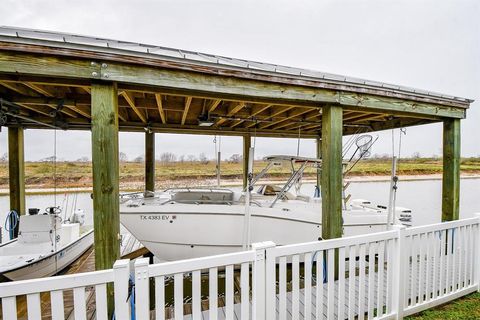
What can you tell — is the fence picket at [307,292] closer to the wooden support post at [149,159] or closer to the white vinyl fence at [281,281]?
the white vinyl fence at [281,281]

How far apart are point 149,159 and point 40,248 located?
8.21ft

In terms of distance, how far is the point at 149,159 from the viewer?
544 centimetres

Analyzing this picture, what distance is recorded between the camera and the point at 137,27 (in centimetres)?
1145

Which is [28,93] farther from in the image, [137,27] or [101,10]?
[137,27]

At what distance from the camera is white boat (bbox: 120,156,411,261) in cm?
385

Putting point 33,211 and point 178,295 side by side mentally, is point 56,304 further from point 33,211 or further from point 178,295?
point 33,211

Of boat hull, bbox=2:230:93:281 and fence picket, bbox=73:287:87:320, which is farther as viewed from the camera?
boat hull, bbox=2:230:93:281

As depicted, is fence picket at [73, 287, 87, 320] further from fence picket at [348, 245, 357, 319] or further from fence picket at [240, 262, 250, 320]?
fence picket at [348, 245, 357, 319]

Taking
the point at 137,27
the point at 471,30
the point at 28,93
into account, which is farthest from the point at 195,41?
the point at 471,30

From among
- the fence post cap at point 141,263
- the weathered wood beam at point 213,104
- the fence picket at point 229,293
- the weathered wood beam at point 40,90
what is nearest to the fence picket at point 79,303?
the fence post cap at point 141,263

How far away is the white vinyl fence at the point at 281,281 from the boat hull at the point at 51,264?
245 centimetres

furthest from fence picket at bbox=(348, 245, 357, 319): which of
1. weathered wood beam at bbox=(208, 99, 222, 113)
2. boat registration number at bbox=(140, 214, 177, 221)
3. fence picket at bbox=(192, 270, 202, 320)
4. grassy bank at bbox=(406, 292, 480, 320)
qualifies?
boat registration number at bbox=(140, 214, 177, 221)

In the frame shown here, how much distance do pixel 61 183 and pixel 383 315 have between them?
23298 millimetres

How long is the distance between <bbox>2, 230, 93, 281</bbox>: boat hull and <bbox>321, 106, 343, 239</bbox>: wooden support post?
Answer: 169 inches
